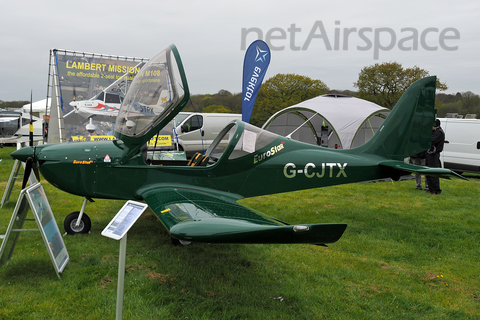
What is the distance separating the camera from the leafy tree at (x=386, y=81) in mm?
36250

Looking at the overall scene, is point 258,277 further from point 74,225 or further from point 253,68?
point 253,68

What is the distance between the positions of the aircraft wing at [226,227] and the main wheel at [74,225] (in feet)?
6.00

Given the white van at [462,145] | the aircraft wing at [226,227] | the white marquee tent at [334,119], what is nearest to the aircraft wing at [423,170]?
the aircraft wing at [226,227]

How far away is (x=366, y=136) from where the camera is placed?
605 inches

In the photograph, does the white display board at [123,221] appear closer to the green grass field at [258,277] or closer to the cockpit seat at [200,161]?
the green grass field at [258,277]

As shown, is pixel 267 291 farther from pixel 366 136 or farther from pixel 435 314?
pixel 366 136

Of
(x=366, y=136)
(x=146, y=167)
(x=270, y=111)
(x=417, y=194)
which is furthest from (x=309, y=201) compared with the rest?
(x=270, y=111)

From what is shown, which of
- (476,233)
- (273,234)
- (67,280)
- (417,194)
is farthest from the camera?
(417,194)

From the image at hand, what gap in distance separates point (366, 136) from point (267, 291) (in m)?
13.5

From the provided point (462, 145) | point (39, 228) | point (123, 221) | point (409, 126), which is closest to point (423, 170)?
point (409, 126)

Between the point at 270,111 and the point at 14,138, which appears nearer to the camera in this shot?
the point at 14,138

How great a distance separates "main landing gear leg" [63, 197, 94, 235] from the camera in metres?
4.80

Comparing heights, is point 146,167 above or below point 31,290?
above

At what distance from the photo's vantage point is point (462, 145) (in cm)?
1100
